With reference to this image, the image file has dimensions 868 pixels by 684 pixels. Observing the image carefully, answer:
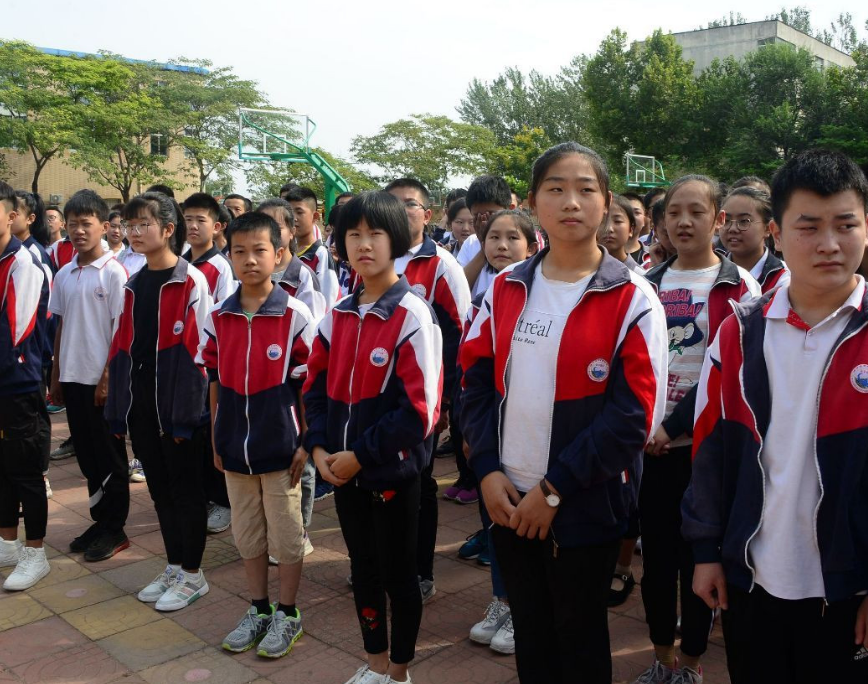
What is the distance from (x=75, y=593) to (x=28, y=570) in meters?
0.32

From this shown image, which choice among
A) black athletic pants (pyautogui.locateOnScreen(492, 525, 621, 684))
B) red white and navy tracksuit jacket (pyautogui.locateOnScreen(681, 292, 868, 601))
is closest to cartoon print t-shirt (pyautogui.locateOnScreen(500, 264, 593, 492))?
black athletic pants (pyautogui.locateOnScreen(492, 525, 621, 684))

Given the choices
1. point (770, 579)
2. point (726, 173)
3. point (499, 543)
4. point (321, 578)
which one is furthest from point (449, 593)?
point (726, 173)

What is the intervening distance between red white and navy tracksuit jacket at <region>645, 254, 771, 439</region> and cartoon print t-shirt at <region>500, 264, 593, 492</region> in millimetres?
718

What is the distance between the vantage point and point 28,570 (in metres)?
4.16

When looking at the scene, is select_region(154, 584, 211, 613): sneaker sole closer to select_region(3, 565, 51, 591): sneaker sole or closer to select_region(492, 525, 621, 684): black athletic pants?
select_region(3, 565, 51, 591): sneaker sole

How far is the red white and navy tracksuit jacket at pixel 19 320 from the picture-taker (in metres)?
4.19

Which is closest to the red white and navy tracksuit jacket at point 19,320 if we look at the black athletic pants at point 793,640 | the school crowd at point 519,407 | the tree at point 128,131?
the school crowd at point 519,407

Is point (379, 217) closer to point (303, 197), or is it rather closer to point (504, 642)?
point (504, 642)

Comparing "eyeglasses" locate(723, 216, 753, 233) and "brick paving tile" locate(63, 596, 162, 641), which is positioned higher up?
"eyeglasses" locate(723, 216, 753, 233)

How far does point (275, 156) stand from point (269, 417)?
23.7 metres

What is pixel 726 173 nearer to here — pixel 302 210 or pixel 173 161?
pixel 173 161

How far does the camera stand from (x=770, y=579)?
1886mm

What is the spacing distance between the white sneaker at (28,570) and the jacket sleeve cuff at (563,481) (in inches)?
124

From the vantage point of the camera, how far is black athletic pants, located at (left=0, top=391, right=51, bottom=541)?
4.23 m
